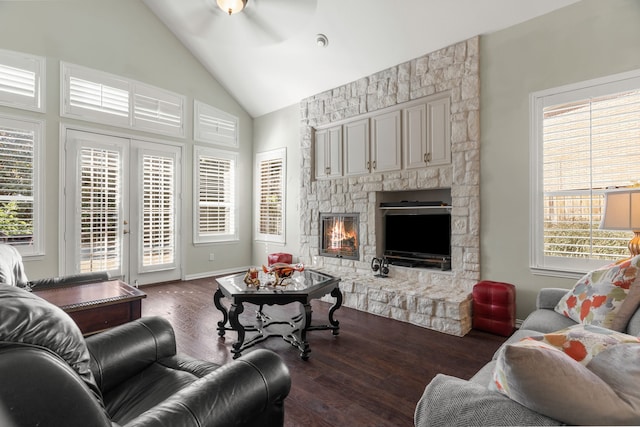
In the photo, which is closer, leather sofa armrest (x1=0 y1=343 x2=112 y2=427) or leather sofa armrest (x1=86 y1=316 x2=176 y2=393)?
leather sofa armrest (x1=0 y1=343 x2=112 y2=427)

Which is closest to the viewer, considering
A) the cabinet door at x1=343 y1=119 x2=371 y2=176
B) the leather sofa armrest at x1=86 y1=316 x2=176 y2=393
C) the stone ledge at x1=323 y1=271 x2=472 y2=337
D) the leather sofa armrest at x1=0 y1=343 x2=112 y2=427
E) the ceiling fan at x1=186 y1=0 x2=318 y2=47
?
the leather sofa armrest at x1=0 y1=343 x2=112 y2=427

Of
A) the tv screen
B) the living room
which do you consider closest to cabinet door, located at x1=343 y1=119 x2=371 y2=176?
the tv screen

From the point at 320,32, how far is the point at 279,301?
3.51 metres

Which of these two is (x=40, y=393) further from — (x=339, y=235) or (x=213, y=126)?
(x=213, y=126)

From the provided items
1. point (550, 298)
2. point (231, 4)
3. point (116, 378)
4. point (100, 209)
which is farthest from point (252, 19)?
point (550, 298)

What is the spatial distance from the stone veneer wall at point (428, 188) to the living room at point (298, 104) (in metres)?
0.10

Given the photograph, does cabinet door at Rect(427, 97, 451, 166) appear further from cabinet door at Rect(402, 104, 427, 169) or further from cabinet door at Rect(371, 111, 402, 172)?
cabinet door at Rect(371, 111, 402, 172)

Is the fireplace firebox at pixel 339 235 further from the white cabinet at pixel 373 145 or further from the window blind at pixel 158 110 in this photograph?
the window blind at pixel 158 110

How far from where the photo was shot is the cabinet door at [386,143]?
14.0ft

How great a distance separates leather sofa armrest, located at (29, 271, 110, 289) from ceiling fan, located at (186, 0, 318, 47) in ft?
9.95

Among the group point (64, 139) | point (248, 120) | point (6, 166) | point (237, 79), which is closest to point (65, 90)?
point (64, 139)

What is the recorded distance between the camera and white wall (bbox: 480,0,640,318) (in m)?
2.88

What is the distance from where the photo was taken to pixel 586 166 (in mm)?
3027

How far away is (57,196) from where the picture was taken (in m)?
4.29
